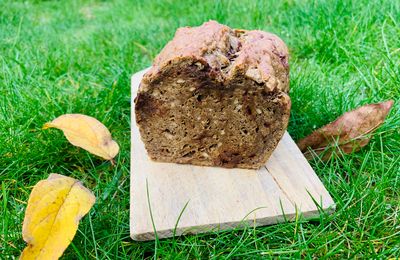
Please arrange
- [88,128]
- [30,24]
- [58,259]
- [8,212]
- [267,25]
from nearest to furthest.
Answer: [58,259] → [8,212] → [88,128] → [267,25] → [30,24]

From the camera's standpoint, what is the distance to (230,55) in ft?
5.98

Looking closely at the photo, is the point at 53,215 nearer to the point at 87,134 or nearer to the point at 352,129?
the point at 87,134

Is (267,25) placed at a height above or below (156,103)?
below

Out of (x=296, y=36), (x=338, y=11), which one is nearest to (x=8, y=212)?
(x=296, y=36)

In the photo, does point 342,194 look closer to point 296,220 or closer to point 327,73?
point 296,220

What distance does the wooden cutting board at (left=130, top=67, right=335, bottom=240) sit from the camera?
1614 mm

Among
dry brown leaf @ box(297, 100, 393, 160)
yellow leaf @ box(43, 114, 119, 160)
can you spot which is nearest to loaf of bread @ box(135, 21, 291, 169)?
yellow leaf @ box(43, 114, 119, 160)

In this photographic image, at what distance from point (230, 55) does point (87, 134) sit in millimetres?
724

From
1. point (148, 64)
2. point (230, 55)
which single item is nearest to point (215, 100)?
point (230, 55)

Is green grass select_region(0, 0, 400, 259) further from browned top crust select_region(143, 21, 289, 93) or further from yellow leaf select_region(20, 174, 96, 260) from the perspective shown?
browned top crust select_region(143, 21, 289, 93)

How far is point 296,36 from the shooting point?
3174 mm

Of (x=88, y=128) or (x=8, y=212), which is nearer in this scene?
(x=8, y=212)

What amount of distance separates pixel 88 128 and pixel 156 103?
432 mm

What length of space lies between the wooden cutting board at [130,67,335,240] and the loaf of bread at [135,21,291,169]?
2.6 inches
